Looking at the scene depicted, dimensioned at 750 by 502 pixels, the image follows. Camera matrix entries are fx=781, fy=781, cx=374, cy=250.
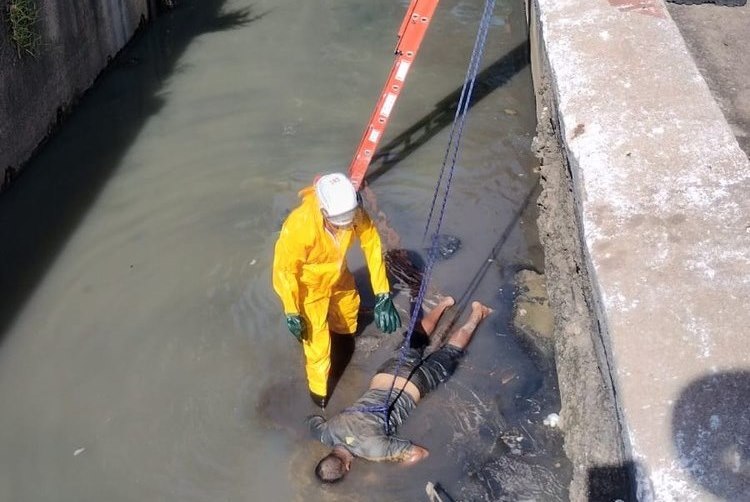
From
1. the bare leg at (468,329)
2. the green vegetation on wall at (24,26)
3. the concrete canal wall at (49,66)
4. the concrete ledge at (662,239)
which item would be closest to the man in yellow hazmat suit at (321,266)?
the bare leg at (468,329)

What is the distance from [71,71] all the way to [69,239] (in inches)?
94.8

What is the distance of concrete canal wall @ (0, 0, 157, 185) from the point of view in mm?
6898

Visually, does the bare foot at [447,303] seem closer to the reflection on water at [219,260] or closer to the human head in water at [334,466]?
the reflection on water at [219,260]

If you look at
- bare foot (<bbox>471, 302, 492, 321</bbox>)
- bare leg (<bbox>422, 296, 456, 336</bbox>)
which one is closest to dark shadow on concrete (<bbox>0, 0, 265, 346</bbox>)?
bare leg (<bbox>422, 296, 456, 336</bbox>)

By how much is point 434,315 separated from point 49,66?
183 inches

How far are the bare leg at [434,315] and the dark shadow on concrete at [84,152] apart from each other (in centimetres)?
305

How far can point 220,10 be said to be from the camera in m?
10.5

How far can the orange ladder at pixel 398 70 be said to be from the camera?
241 inches

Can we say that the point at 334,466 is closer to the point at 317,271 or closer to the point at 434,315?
the point at 317,271

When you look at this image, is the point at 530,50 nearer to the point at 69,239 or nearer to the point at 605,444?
the point at 69,239

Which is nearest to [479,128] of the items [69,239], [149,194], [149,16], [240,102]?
[240,102]

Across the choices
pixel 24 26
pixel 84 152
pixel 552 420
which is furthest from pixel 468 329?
pixel 24 26

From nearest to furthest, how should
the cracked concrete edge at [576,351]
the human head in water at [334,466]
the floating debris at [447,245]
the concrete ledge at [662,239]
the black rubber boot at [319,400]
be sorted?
the concrete ledge at [662,239], the cracked concrete edge at [576,351], the human head in water at [334,466], the black rubber boot at [319,400], the floating debris at [447,245]

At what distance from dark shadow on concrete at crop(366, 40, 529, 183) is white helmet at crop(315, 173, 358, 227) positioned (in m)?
3.12
